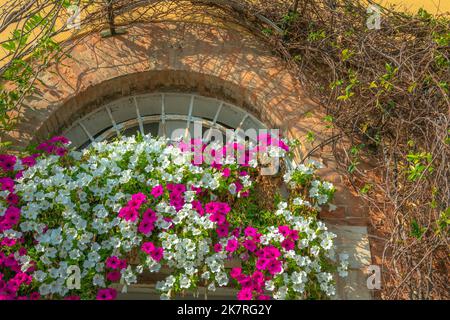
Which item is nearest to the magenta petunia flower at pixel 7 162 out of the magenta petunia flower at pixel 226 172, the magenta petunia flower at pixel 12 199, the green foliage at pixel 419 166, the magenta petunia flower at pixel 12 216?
the magenta petunia flower at pixel 12 199

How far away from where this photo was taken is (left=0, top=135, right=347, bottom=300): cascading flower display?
383cm

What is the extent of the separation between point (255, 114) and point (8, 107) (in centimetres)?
218

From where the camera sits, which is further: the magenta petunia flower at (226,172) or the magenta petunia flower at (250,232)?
the magenta petunia flower at (226,172)

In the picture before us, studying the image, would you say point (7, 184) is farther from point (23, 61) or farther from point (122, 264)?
point (23, 61)

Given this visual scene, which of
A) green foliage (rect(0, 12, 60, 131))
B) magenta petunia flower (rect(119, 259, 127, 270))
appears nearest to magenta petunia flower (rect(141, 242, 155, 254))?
magenta petunia flower (rect(119, 259, 127, 270))

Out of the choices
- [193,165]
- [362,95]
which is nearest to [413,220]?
[362,95]

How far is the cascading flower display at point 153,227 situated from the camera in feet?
12.6

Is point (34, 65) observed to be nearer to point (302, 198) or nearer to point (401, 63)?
point (302, 198)

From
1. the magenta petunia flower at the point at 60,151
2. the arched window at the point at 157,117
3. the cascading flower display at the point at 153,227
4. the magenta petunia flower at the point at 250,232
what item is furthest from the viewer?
the arched window at the point at 157,117

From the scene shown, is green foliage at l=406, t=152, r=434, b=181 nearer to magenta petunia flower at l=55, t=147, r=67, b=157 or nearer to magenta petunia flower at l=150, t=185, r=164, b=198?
magenta petunia flower at l=150, t=185, r=164, b=198

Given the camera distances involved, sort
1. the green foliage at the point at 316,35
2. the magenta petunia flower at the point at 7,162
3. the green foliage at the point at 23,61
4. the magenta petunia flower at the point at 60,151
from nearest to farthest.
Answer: the magenta petunia flower at the point at 7,162 < the magenta petunia flower at the point at 60,151 < the green foliage at the point at 23,61 < the green foliage at the point at 316,35

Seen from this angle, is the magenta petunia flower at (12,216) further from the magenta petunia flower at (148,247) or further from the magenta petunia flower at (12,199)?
the magenta petunia flower at (148,247)

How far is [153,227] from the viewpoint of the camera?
402 cm

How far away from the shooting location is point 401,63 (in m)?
4.57
